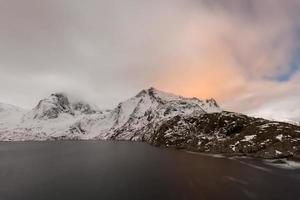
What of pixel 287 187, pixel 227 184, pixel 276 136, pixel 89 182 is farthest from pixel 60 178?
pixel 276 136

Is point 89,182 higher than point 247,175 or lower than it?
lower

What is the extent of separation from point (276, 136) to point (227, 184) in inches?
4211

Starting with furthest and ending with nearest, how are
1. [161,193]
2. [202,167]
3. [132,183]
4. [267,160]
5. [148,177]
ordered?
[267,160]
[202,167]
[148,177]
[132,183]
[161,193]

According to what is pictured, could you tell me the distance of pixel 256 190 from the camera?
89312mm

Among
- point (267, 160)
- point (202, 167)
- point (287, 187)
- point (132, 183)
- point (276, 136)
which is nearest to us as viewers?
point (287, 187)

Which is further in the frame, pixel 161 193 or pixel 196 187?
pixel 196 187

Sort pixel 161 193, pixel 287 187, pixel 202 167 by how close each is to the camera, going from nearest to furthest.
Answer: pixel 161 193 → pixel 287 187 → pixel 202 167

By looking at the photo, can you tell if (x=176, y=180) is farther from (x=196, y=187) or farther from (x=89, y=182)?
(x=89, y=182)

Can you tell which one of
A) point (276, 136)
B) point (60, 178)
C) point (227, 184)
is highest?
point (276, 136)

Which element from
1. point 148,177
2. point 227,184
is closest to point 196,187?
point 227,184

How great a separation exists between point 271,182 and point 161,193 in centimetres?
4177

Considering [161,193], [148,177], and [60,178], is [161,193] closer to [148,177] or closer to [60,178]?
[148,177]

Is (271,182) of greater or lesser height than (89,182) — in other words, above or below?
above

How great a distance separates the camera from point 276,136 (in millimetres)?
188625
